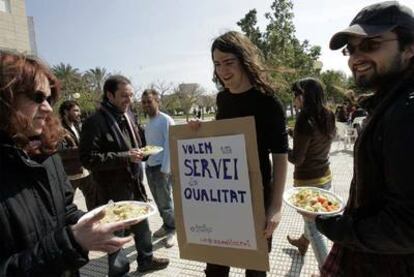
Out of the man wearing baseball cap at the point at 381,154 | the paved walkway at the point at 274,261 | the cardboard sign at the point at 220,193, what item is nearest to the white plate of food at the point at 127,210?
the cardboard sign at the point at 220,193

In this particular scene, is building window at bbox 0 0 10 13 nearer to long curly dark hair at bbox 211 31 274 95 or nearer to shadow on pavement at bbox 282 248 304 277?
shadow on pavement at bbox 282 248 304 277

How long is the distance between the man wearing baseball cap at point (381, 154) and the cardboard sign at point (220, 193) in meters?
0.53

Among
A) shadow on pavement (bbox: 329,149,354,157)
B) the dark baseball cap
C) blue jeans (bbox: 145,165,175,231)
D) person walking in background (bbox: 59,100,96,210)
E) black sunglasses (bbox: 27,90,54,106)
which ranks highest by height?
the dark baseball cap

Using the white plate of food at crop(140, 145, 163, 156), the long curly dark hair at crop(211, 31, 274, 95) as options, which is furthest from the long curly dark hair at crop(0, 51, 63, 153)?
the white plate of food at crop(140, 145, 163, 156)

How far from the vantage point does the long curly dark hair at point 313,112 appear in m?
3.07

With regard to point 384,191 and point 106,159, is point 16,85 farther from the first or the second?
point 106,159

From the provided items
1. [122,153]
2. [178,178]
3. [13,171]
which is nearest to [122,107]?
[122,153]

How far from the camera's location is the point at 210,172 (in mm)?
2107

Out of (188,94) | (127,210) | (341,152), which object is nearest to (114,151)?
(127,210)

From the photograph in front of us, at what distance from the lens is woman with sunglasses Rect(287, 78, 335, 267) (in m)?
3.07

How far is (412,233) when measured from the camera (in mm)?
1187

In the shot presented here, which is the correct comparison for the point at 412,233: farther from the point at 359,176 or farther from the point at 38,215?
the point at 38,215

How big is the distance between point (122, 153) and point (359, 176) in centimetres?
227

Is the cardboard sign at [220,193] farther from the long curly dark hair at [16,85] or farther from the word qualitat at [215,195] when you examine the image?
the long curly dark hair at [16,85]
